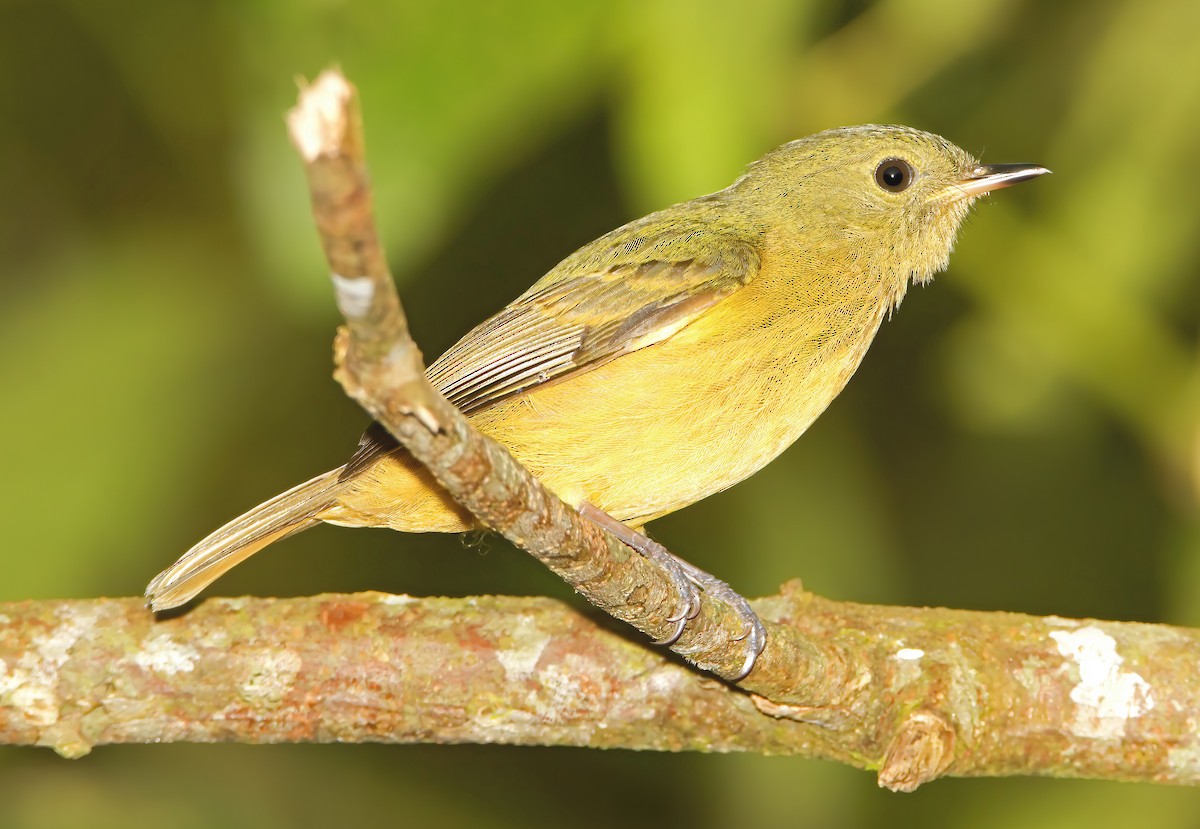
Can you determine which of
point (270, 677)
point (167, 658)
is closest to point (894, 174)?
point (270, 677)

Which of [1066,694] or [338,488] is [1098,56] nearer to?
[1066,694]

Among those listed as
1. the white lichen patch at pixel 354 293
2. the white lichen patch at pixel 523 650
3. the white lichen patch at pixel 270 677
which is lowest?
the white lichen patch at pixel 354 293

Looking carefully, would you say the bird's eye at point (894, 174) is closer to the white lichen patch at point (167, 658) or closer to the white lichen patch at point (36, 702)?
the white lichen patch at point (167, 658)

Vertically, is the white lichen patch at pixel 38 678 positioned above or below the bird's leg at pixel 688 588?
below

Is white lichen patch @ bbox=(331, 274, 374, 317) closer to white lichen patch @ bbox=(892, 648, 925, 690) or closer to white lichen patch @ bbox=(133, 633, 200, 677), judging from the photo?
white lichen patch @ bbox=(133, 633, 200, 677)

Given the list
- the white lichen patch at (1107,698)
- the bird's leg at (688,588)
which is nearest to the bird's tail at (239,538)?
the bird's leg at (688,588)

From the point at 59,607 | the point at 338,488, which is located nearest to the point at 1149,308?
the point at 338,488

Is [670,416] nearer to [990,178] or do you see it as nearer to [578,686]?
[578,686]
